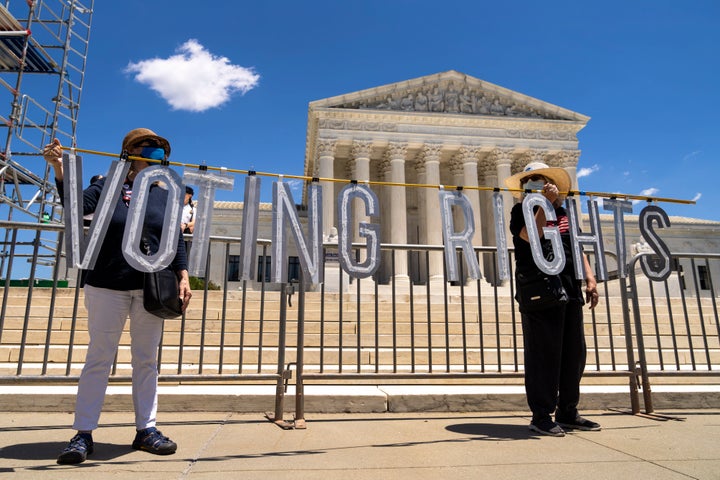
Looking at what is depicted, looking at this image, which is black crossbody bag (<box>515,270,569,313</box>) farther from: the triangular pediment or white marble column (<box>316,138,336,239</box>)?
the triangular pediment

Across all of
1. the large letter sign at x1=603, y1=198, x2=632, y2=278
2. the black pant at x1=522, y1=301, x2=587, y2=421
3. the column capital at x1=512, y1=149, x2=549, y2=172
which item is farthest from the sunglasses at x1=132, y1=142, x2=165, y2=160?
the column capital at x1=512, y1=149, x2=549, y2=172

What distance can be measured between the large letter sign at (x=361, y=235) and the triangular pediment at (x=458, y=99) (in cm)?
2543

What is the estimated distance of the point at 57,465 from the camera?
2559 millimetres

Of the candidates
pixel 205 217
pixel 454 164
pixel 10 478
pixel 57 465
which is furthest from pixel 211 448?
pixel 454 164


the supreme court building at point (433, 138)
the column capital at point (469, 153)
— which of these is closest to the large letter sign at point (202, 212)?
the supreme court building at point (433, 138)

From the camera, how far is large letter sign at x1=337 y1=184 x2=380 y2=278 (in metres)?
3.80

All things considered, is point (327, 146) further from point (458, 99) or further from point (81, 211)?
point (81, 211)

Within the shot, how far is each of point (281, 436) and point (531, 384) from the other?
6.48 ft

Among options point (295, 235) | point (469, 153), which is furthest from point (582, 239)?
point (469, 153)

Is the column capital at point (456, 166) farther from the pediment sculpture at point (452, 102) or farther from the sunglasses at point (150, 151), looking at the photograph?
the sunglasses at point (150, 151)

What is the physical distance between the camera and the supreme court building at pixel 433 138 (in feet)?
89.4

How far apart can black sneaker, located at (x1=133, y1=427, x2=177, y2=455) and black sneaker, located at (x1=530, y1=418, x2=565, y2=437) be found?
2.56 m

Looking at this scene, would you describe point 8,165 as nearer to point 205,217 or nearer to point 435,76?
point 205,217

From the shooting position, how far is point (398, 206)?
87.2 feet
